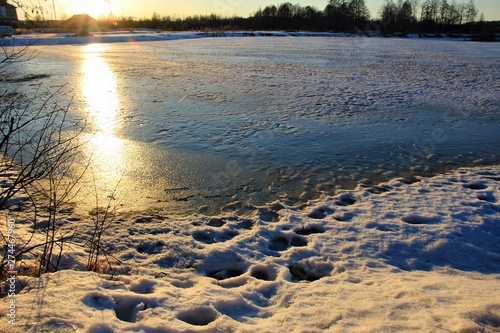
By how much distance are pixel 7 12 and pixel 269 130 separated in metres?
5.07

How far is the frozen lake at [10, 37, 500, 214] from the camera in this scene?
518cm

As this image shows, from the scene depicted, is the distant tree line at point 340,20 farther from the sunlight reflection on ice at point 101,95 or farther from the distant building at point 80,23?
the sunlight reflection on ice at point 101,95

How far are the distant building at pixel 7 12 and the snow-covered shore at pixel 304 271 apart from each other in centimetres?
205

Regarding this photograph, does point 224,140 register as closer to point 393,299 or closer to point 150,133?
point 150,133

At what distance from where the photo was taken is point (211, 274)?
10.8 ft

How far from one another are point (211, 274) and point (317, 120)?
5.75 metres

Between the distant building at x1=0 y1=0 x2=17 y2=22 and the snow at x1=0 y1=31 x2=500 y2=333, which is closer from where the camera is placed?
the snow at x1=0 y1=31 x2=500 y2=333

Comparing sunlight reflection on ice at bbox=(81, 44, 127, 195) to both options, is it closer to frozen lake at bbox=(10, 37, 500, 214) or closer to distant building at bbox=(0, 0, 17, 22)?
frozen lake at bbox=(10, 37, 500, 214)

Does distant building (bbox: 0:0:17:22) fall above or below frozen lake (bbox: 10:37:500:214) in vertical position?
above

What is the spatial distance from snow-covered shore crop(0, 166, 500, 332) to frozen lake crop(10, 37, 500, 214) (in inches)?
23.0

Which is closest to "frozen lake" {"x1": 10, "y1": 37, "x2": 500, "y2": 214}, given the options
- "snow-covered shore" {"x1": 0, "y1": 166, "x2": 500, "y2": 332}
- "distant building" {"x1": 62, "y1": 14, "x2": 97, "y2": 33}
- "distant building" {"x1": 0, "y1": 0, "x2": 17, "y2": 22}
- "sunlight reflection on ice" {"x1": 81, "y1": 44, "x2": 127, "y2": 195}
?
"sunlight reflection on ice" {"x1": 81, "y1": 44, "x2": 127, "y2": 195}

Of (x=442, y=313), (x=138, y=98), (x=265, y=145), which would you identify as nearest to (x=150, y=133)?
(x=265, y=145)

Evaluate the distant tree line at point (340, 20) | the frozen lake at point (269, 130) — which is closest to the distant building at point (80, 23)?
the distant tree line at point (340, 20)

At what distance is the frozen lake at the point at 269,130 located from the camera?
518 cm
